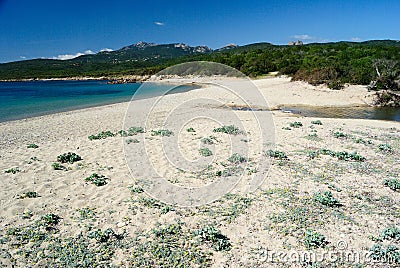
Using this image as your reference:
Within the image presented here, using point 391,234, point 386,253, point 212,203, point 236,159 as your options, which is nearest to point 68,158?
point 212,203

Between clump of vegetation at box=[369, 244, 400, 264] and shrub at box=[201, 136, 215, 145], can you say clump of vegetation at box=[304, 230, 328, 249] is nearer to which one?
clump of vegetation at box=[369, 244, 400, 264]

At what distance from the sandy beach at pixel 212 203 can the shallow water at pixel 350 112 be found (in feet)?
24.5

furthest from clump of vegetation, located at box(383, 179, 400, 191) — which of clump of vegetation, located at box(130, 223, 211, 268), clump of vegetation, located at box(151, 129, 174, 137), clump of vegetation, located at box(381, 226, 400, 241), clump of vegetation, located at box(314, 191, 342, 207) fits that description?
clump of vegetation, located at box(151, 129, 174, 137)

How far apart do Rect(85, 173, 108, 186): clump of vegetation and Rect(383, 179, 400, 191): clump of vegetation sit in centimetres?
844

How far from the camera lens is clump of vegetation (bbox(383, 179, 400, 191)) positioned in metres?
8.04

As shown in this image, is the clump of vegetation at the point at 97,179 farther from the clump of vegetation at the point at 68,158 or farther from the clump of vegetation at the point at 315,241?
the clump of vegetation at the point at 315,241

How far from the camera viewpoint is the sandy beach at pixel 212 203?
564 cm

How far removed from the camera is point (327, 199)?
7.21m

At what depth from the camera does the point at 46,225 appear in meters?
6.10

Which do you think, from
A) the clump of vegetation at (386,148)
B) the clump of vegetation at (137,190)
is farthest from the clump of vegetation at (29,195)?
the clump of vegetation at (386,148)

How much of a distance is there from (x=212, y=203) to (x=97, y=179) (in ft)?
12.0

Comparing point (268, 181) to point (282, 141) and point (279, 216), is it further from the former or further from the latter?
point (282, 141)

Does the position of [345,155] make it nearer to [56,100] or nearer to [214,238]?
[214,238]

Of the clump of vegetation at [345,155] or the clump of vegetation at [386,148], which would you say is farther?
the clump of vegetation at [386,148]
